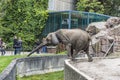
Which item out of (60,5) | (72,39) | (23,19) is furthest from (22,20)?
(72,39)

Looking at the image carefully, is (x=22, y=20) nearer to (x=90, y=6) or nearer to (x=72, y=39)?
(x=90, y=6)

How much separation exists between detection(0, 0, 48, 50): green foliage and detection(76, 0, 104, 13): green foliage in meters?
9.56

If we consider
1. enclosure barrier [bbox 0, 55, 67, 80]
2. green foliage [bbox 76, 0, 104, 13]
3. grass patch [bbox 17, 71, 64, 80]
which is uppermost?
green foliage [bbox 76, 0, 104, 13]

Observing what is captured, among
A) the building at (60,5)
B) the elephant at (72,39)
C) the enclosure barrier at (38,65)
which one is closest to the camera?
the elephant at (72,39)

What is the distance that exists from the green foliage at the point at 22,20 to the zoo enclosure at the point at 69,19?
2.80 feet

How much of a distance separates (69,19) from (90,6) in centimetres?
1213

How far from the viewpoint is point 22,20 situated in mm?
43750

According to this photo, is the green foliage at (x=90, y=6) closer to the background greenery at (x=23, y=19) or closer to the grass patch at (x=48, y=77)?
the background greenery at (x=23, y=19)

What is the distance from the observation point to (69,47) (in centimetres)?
2045

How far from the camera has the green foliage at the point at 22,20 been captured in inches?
1690

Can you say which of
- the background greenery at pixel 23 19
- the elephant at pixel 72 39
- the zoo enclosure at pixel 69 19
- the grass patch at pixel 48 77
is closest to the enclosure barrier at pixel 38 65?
the grass patch at pixel 48 77

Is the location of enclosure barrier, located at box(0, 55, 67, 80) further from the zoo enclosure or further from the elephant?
the zoo enclosure

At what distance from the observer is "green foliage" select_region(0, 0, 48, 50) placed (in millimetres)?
42938

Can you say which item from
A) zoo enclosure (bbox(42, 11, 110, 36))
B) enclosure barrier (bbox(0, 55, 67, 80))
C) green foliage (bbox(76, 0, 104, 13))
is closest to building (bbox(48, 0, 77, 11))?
green foliage (bbox(76, 0, 104, 13))
